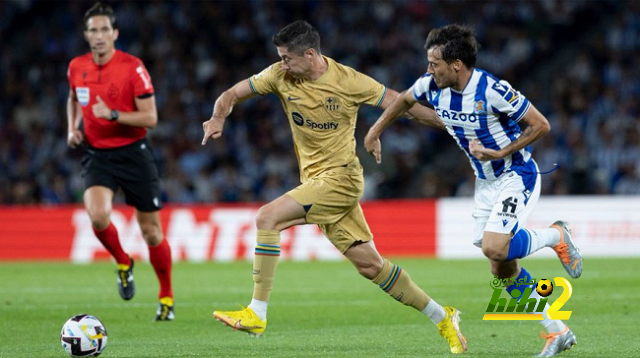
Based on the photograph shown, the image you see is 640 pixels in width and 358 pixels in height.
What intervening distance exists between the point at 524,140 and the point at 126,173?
156 inches

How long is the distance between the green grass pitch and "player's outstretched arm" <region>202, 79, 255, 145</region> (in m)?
1.52

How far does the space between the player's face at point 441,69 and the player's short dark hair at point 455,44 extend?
3cm

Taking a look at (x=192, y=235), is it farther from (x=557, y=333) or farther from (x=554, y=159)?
(x=557, y=333)

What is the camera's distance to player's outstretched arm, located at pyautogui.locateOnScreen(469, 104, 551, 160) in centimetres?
675

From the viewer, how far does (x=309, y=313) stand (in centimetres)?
985

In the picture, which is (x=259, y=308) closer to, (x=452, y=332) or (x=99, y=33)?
(x=452, y=332)

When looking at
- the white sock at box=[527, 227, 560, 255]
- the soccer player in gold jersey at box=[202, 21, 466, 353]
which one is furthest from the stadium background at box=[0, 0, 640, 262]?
the soccer player in gold jersey at box=[202, 21, 466, 353]

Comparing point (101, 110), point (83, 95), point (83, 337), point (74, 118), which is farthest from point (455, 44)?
point (74, 118)

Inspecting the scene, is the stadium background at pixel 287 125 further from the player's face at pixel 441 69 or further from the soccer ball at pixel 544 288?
the player's face at pixel 441 69

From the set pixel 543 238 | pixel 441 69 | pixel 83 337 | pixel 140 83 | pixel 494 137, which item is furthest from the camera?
pixel 140 83

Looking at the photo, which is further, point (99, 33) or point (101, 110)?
point (99, 33)

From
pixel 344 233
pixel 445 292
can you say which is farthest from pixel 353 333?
pixel 445 292

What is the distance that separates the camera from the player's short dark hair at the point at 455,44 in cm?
685

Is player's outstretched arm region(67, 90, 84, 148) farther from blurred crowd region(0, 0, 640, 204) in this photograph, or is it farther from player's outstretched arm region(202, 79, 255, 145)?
blurred crowd region(0, 0, 640, 204)
